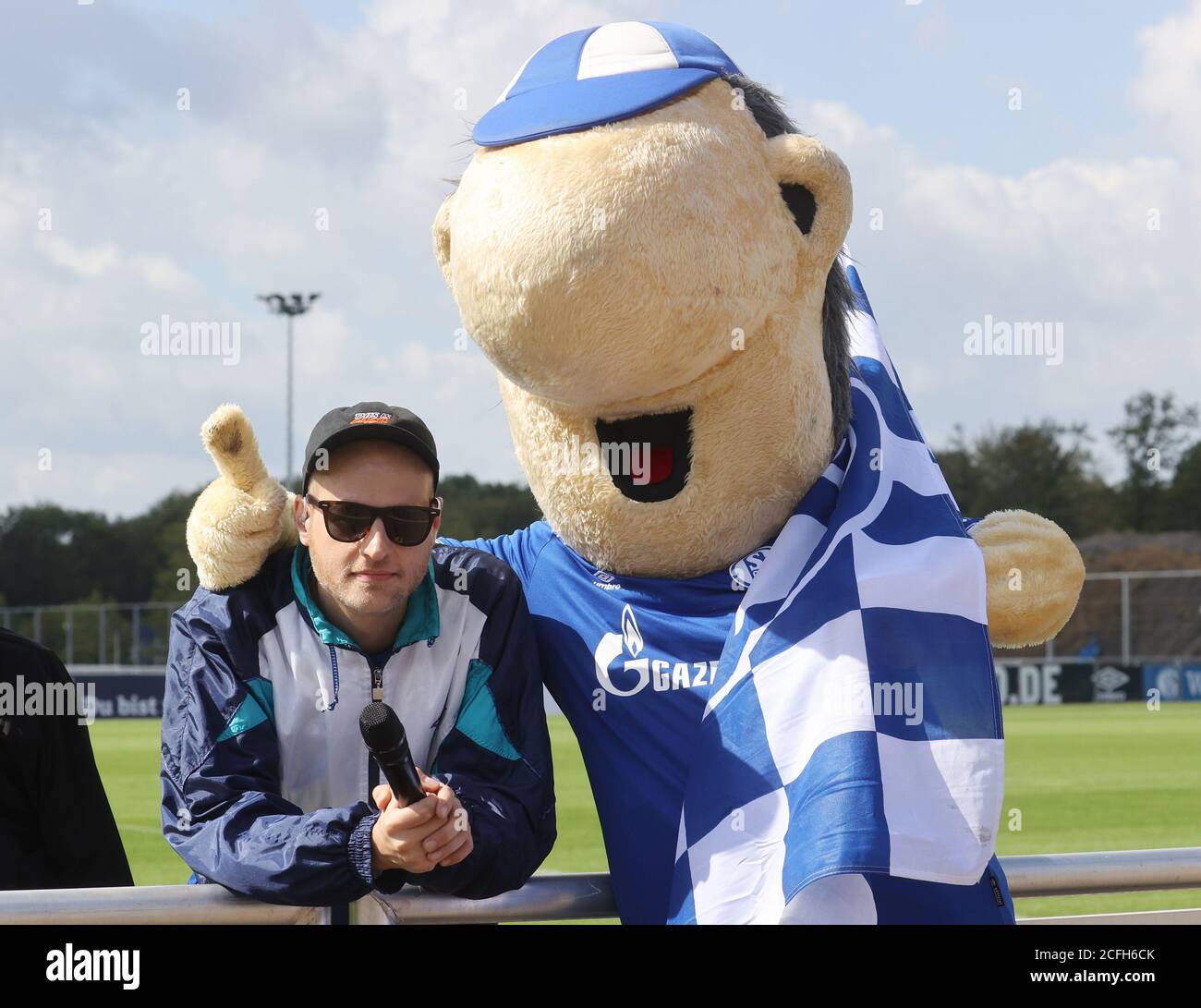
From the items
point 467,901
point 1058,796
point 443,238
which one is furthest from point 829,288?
point 1058,796

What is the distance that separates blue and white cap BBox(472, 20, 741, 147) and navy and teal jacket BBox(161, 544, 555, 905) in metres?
0.76

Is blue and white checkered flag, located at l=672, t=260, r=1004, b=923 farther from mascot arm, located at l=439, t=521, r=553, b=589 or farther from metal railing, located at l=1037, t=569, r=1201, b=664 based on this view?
metal railing, located at l=1037, t=569, r=1201, b=664

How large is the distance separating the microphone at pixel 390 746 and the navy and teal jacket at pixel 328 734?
16cm

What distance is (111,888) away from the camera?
5.84 feet

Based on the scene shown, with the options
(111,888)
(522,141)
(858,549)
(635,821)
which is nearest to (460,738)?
(635,821)

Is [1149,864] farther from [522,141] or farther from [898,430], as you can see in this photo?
[522,141]

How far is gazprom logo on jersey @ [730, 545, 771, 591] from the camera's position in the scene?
2.46 m

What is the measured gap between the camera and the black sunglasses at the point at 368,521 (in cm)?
214

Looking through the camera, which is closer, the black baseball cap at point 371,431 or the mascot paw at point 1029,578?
the black baseball cap at point 371,431

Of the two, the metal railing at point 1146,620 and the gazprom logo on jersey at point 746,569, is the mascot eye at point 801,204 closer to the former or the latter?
the gazprom logo on jersey at point 746,569

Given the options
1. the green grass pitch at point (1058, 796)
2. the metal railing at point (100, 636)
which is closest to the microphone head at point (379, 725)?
the green grass pitch at point (1058, 796)

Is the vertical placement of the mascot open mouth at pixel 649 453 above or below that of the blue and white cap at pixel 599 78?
below

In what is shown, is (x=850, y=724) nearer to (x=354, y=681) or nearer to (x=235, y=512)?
(x=354, y=681)
